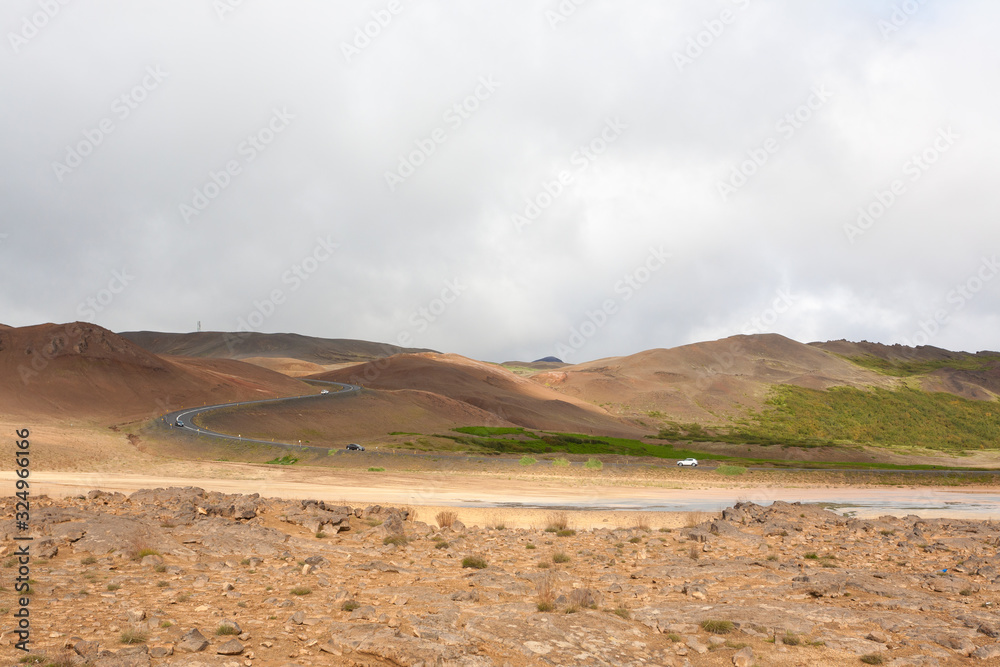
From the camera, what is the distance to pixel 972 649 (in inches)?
396

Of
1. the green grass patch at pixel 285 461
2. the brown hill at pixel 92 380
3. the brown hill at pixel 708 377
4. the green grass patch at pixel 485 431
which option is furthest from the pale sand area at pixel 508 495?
the brown hill at pixel 708 377

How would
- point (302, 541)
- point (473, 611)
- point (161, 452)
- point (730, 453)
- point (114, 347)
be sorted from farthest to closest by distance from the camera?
point (114, 347)
point (730, 453)
point (161, 452)
point (302, 541)
point (473, 611)

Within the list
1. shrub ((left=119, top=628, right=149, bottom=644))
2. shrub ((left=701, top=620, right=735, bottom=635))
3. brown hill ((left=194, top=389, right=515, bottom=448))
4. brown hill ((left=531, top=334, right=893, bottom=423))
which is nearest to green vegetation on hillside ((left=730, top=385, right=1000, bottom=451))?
brown hill ((left=531, top=334, right=893, bottom=423))

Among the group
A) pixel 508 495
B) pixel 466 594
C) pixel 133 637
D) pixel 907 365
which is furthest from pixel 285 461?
pixel 907 365

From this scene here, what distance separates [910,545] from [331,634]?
17.6 m

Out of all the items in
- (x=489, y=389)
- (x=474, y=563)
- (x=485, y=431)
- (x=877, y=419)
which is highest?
(x=489, y=389)

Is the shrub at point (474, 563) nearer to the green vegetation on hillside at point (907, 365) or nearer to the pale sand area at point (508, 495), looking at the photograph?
the pale sand area at point (508, 495)

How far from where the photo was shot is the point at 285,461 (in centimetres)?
5259

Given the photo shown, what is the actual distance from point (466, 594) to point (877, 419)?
137 m

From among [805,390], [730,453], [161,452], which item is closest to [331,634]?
[161,452]

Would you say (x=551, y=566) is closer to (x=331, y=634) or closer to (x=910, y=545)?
(x=331, y=634)

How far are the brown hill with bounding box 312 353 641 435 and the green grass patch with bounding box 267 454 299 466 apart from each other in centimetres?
6172

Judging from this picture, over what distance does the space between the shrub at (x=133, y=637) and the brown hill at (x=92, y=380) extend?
83184 millimetres

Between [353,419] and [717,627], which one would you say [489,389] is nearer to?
[353,419]
